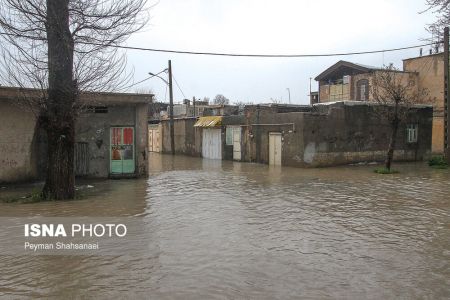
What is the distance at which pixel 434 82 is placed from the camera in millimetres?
34781

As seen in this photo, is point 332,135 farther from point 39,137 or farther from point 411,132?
point 39,137

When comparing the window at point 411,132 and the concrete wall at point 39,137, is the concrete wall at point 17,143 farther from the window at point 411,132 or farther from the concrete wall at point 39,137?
the window at point 411,132

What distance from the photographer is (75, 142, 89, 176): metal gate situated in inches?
691

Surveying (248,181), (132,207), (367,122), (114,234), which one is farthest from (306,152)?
(114,234)

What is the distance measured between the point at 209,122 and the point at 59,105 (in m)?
19.1

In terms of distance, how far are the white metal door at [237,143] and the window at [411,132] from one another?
10511 mm

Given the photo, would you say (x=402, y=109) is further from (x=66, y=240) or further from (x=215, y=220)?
(x=66, y=240)

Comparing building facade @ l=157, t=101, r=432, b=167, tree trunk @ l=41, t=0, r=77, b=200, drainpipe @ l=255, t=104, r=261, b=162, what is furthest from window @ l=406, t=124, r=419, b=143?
tree trunk @ l=41, t=0, r=77, b=200

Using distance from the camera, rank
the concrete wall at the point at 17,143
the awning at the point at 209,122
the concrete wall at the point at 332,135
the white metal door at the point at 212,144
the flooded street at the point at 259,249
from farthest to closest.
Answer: the white metal door at the point at 212,144, the awning at the point at 209,122, the concrete wall at the point at 332,135, the concrete wall at the point at 17,143, the flooded street at the point at 259,249

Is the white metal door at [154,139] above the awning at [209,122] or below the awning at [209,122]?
below

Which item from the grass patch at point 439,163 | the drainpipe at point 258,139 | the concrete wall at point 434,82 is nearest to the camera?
the grass patch at point 439,163

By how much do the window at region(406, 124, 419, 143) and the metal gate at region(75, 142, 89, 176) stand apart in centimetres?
1919

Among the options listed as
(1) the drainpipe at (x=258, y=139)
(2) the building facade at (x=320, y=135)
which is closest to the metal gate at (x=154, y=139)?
(2) the building facade at (x=320, y=135)

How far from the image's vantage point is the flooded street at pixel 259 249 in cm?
548
